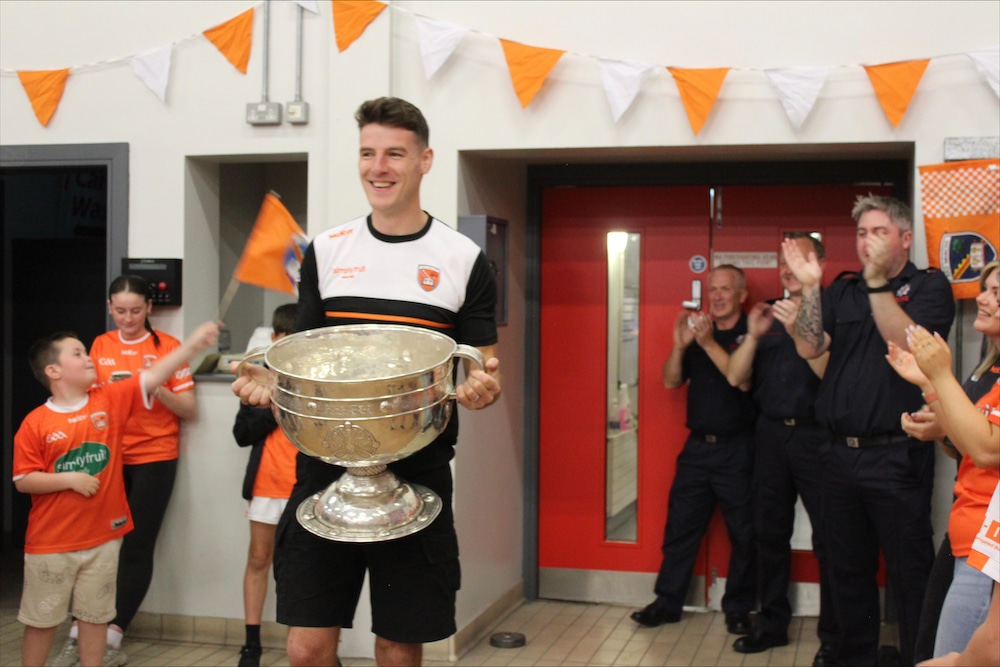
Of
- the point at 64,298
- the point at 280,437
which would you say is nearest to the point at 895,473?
the point at 280,437

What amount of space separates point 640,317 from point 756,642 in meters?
1.62

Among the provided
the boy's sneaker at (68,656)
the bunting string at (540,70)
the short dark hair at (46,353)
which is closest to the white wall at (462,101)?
the bunting string at (540,70)

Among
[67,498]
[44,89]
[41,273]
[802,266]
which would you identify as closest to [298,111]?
[44,89]

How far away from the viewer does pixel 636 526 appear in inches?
216

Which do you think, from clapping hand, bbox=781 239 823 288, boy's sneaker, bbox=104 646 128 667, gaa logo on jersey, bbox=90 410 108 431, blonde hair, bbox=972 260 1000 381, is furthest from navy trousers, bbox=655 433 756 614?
gaa logo on jersey, bbox=90 410 108 431

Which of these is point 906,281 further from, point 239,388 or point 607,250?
point 239,388

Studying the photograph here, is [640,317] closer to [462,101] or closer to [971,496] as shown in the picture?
[462,101]

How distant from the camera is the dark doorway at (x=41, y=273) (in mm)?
6570

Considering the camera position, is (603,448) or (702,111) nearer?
(702,111)

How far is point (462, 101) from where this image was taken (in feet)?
15.0

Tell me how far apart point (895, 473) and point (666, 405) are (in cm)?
154

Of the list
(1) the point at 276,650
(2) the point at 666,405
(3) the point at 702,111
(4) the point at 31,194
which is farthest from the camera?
(4) the point at 31,194

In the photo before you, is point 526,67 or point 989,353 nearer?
point 989,353

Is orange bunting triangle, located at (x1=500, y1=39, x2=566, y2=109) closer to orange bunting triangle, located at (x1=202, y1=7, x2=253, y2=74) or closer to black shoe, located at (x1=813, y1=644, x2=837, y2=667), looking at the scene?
orange bunting triangle, located at (x1=202, y1=7, x2=253, y2=74)
